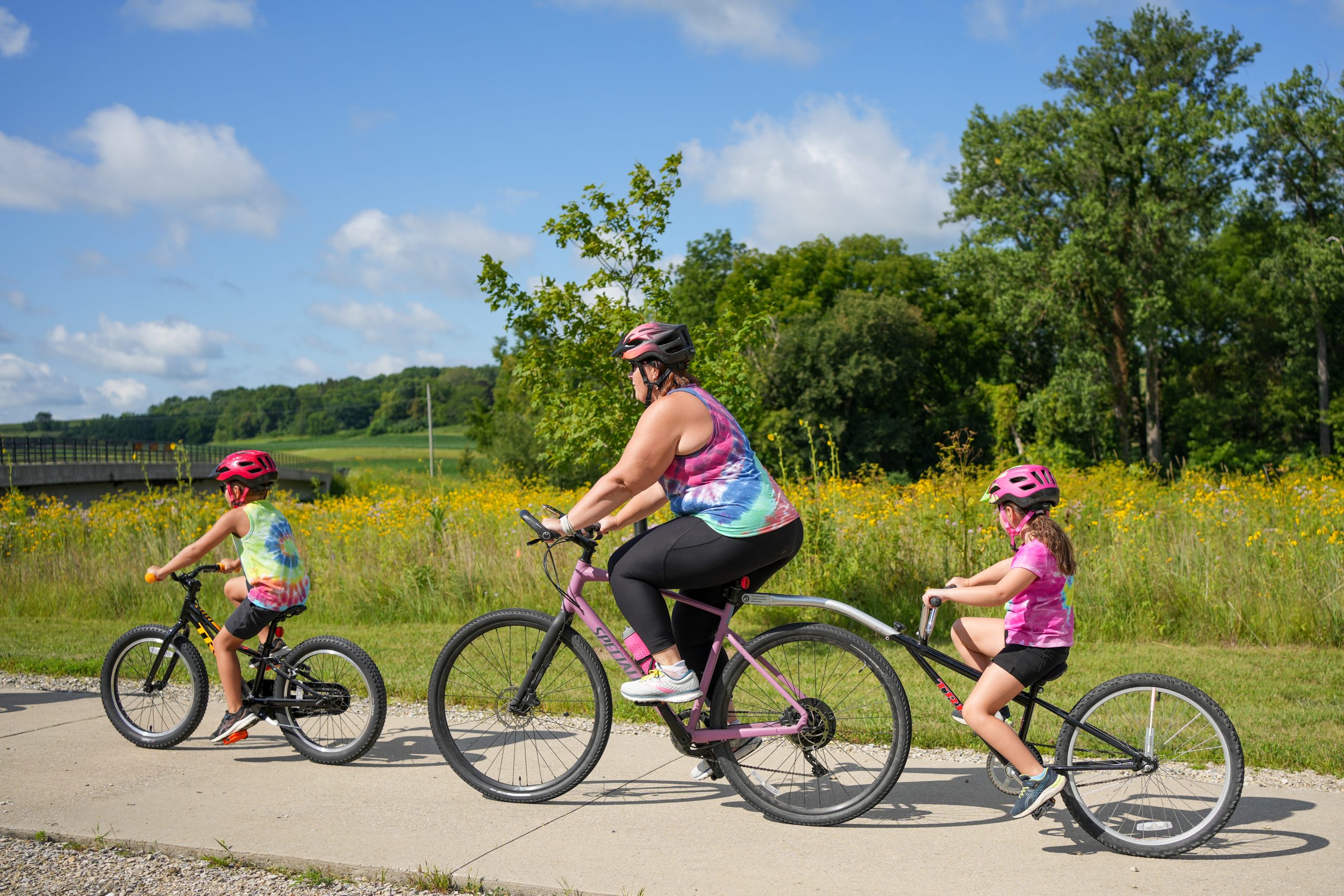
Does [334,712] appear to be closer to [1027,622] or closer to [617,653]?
[617,653]

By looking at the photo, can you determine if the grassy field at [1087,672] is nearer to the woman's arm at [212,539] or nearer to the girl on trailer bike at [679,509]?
the woman's arm at [212,539]

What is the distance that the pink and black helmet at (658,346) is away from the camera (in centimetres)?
422

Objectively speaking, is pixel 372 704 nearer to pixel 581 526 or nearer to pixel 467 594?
pixel 581 526

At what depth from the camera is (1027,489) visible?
4000 millimetres

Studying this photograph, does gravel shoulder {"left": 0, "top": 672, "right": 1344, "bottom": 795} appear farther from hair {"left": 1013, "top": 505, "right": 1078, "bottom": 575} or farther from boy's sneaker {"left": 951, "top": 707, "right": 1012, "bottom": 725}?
hair {"left": 1013, "top": 505, "right": 1078, "bottom": 575}

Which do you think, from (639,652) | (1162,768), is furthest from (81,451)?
(1162,768)

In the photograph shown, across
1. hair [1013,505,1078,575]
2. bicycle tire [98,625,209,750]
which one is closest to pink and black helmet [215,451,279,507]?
bicycle tire [98,625,209,750]

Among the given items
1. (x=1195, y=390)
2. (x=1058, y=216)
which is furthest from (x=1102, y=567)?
(x=1195, y=390)

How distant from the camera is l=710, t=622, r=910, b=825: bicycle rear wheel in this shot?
13.5 feet

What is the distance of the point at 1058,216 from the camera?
39.6 meters

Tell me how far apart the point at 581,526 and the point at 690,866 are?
53.6 inches

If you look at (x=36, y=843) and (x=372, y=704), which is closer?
(x=36, y=843)

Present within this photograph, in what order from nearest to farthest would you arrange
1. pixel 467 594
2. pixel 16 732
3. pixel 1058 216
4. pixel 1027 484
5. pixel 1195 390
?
pixel 1027 484 → pixel 16 732 → pixel 467 594 → pixel 1058 216 → pixel 1195 390

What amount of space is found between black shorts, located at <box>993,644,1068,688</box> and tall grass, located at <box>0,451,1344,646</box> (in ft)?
17.0
